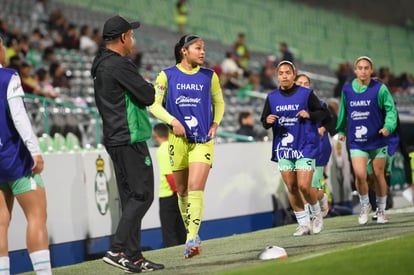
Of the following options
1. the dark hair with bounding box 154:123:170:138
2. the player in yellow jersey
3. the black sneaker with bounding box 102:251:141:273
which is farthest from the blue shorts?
the black sneaker with bounding box 102:251:141:273

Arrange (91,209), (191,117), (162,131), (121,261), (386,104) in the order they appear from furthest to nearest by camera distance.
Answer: (162,131) < (91,209) < (386,104) < (191,117) < (121,261)

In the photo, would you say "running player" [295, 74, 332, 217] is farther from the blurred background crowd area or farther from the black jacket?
the black jacket

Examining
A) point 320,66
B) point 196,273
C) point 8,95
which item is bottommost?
point 196,273

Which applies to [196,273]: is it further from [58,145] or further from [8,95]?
[58,145]

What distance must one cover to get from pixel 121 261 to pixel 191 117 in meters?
1.99

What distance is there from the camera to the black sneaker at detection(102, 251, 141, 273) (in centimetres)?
1020

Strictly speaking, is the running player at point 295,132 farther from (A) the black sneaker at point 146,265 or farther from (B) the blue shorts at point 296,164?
(A) the black sneaker at point 146,265

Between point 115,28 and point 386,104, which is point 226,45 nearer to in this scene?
point 386,104

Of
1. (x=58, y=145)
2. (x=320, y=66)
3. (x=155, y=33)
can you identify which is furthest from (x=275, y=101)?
(x=320, y=66)

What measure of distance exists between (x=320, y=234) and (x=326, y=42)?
27309 millimetres

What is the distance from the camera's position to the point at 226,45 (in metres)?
35.7

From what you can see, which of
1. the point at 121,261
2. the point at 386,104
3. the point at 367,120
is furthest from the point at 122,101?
the point at 386,104

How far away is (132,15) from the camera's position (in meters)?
33.9

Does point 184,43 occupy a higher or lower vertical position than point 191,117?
higher
